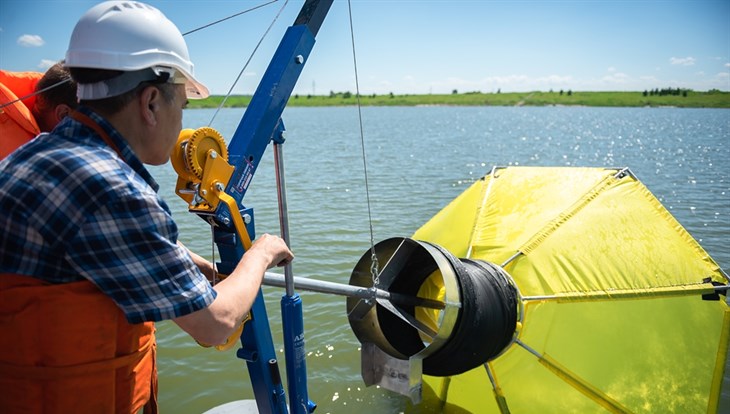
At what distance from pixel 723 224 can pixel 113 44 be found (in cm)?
1170

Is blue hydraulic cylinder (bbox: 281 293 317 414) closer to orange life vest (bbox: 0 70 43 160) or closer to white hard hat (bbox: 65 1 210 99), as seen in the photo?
white hard hat (bbox: 65 1 210 99)

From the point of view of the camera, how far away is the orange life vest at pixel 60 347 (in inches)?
64.1

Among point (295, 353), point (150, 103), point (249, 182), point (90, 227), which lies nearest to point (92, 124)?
point (150, 103)

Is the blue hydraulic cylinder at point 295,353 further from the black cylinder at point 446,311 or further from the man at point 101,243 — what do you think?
the man at point 101,243

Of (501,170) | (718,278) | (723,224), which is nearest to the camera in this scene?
(718,278)

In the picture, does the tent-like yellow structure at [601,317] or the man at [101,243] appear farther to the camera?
the tent-like yellow structure at [601,317]

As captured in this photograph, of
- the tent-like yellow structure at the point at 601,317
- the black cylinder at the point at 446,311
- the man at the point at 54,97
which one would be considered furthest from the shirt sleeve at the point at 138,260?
the tent-like yellow structure at the point at 601,317

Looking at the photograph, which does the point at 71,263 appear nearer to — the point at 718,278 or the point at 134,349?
the point at 134,349

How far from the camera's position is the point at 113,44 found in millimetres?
1758

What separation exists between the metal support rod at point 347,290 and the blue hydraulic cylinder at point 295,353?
0.10 m

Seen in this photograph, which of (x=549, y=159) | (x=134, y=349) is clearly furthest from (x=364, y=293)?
(x=549, y=159)

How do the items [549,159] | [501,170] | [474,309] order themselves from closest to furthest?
[474,309]
[501,170]
[549,159]

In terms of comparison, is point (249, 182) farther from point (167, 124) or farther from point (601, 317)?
point (601, 317)

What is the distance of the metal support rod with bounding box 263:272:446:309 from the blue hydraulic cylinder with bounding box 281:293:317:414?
0.10 m
